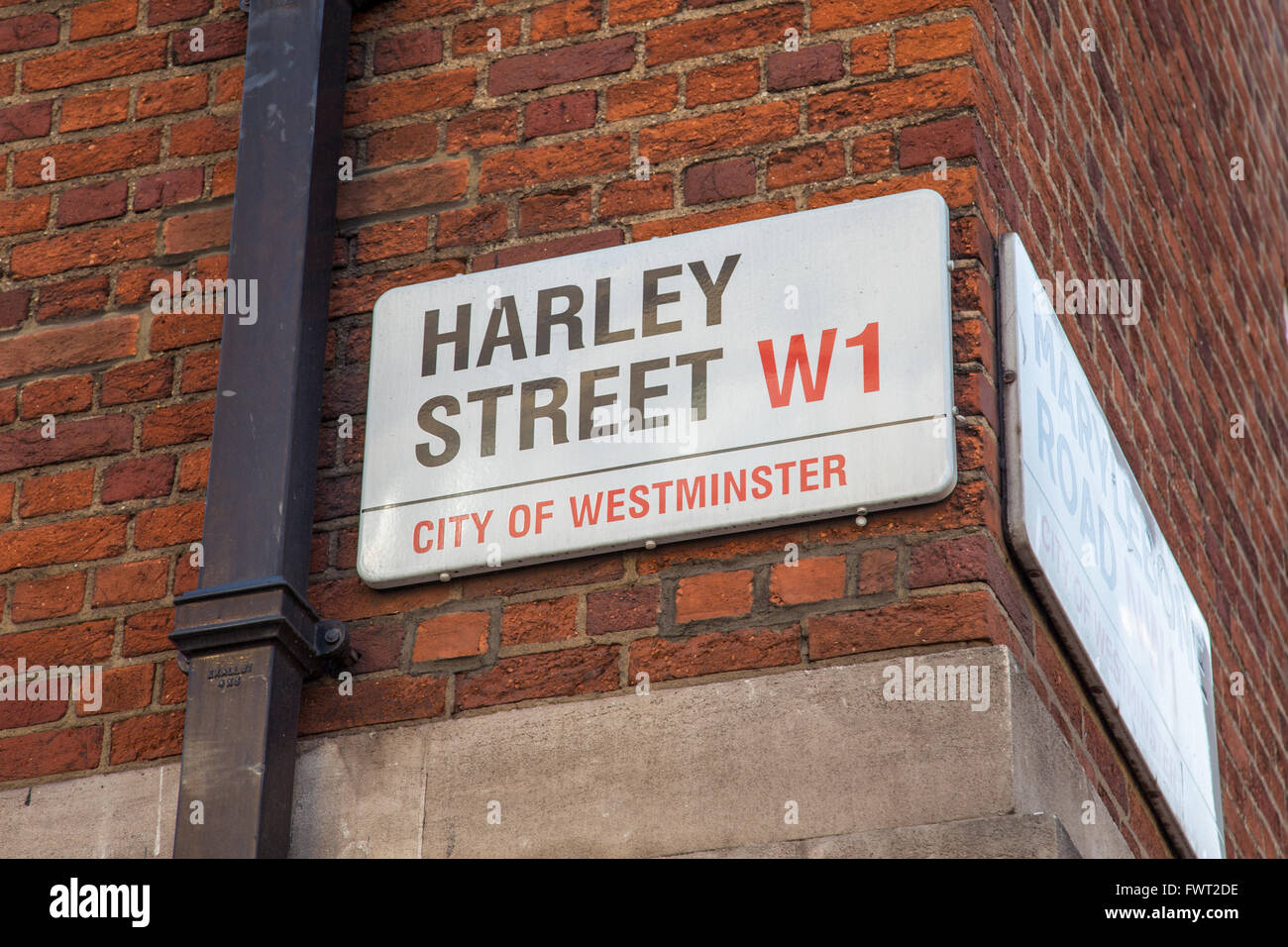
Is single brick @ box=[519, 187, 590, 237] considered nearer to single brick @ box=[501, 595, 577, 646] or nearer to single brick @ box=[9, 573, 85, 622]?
single brick @ box=[501, 595, 577, 646]

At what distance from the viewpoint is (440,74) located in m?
4.61

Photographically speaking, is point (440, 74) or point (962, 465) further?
point (440, 74)

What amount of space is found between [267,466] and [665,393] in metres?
0.77

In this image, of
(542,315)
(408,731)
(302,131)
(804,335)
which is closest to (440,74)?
(302,131)

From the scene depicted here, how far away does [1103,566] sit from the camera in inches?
174

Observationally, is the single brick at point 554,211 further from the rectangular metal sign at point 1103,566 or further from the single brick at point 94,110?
the single brick at point 94,110

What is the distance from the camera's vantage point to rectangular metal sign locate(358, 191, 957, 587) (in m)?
3.90

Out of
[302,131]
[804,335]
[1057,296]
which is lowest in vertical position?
[804,335]

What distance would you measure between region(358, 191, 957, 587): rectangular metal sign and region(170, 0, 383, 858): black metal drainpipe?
15 cm

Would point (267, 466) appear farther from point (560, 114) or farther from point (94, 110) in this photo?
point (94, 110)

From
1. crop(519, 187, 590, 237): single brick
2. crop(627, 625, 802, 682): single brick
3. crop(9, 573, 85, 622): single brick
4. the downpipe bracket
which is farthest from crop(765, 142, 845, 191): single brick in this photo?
crop(9, 573, 85, 622): single brick
